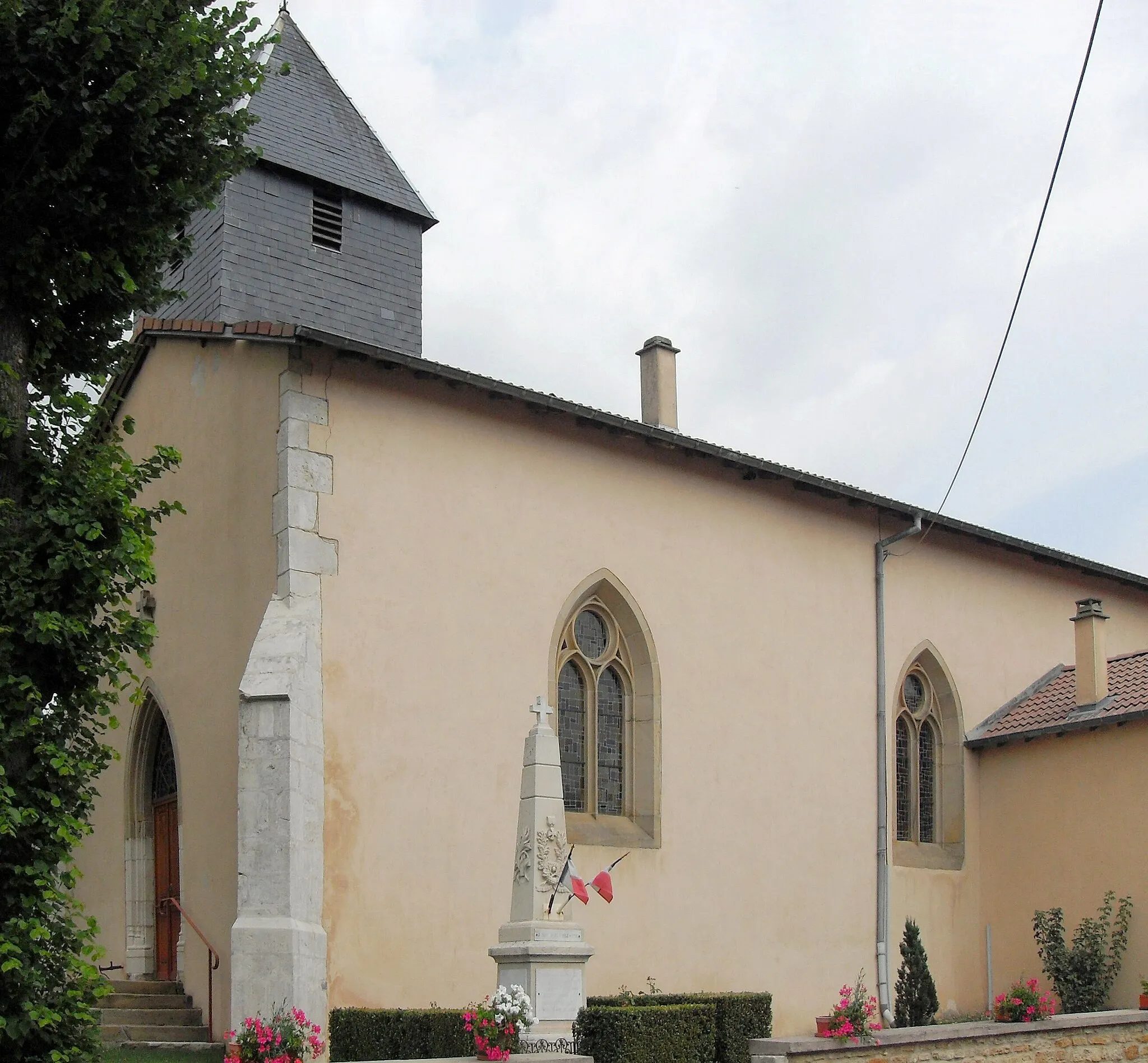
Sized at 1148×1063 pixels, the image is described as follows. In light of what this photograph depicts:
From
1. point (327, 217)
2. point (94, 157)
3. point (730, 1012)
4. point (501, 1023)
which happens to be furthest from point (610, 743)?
point (94, 157)

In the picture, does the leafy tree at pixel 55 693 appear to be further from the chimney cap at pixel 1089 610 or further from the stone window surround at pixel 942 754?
the chimney cap at pixel 1089 610

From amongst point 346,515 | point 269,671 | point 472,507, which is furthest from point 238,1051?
point 472,507

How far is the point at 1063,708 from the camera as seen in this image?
18.7 metres

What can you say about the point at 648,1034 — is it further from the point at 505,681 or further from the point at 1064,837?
the point at 1064,837

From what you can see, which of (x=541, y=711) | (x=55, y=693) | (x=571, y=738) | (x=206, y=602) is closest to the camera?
(x=55, y=693)

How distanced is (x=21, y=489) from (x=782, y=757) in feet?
31.7

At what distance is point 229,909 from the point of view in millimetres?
13266

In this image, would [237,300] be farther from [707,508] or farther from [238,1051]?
[238,1051]

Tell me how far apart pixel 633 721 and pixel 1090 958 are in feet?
19.4

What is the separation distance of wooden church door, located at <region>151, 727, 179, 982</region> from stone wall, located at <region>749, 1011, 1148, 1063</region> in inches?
251

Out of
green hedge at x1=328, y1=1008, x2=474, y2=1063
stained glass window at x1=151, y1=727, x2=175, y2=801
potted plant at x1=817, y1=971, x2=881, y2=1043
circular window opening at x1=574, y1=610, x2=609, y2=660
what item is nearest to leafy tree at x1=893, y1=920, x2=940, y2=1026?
circular window opening at x1=574, y1=610, x2=609, y2=660

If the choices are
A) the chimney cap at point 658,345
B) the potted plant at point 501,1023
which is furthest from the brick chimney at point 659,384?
the potted plant at point 501,1023

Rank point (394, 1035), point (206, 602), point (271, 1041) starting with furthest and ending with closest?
1. point (206, 602)
2. point (394, 1035)
3. point (271, 1041)

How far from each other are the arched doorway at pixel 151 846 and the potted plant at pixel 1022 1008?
7617 millimetres
